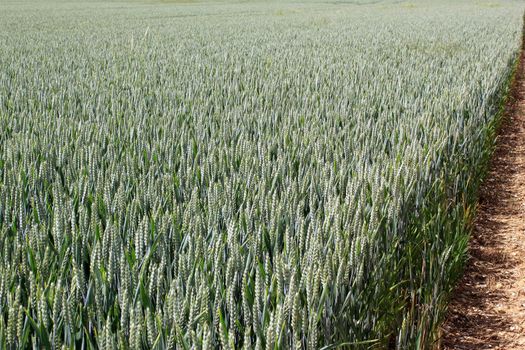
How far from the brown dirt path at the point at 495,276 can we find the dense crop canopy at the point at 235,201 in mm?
161

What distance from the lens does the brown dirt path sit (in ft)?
7.98

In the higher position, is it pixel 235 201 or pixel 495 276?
pixel 235 201

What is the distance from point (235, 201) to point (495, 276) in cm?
120

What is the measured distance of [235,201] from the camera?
2.71 metres

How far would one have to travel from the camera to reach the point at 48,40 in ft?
39.6

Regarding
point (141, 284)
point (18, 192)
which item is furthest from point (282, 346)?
point (18, 192)

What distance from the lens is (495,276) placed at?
2.95 m

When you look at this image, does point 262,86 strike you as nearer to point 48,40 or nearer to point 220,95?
point 220,95

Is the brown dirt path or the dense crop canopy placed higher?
the dense crop canopy

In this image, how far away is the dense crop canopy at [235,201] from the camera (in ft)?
A: 5.32

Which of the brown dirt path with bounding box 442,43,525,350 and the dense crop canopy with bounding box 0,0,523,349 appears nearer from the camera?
the dense crop canopy with bounding box 0,0,523,349

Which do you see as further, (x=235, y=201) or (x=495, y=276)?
(x=495, y=276)

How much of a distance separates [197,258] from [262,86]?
179 inches

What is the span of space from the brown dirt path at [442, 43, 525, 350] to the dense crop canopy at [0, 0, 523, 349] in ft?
0.53
